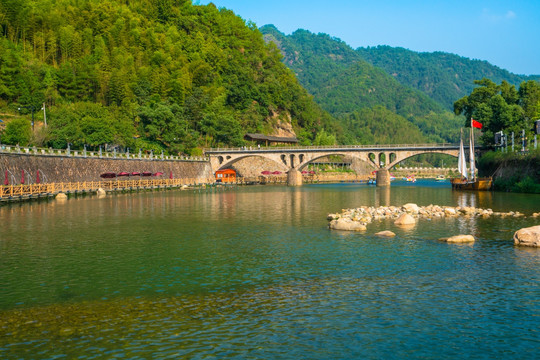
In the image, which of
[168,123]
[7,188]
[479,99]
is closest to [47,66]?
[168,123]

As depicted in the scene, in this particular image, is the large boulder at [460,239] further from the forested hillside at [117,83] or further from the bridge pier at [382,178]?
the bridge pier at [382,178]

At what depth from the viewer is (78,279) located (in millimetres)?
23188

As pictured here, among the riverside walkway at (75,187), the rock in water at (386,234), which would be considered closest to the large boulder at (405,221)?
the rock in water at (386,234)

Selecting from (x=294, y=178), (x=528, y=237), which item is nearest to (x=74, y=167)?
(x=294, y=178)

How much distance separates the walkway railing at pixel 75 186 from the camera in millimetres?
63844

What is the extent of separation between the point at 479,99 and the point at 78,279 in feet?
404

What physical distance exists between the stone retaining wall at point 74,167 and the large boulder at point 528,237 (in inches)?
2417

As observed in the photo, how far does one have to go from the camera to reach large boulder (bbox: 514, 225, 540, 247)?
2991 centimetres

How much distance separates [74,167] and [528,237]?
75254 mm

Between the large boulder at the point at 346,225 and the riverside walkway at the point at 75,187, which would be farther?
the riverside walkway at the point at 75,187

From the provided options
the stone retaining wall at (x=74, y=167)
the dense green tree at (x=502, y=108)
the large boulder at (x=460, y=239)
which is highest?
the dense green tree at (x=502, y=108)

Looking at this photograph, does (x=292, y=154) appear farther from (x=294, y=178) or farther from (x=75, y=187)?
(x=75, y=187)

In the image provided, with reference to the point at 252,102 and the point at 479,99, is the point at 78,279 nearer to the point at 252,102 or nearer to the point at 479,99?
the point at 479,99

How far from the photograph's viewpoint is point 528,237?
30.2 meters
